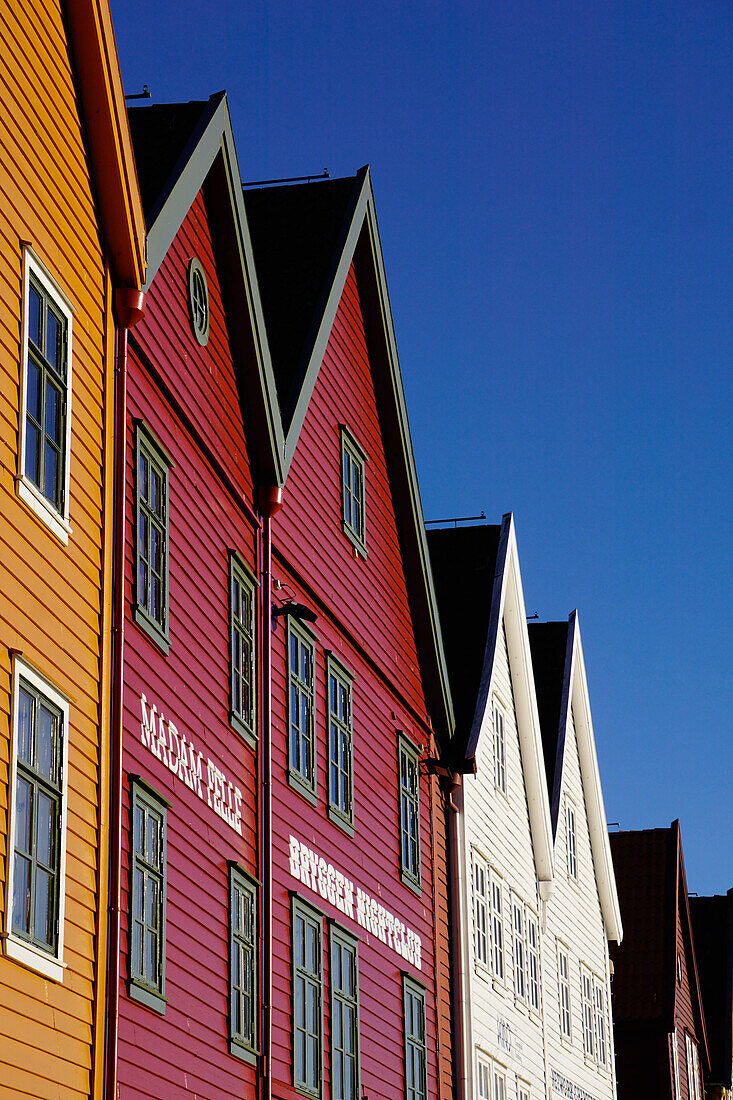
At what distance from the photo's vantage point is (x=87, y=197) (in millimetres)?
14523

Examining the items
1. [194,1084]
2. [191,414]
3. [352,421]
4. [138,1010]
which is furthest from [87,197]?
[352,421]

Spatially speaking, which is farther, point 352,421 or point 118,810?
point 352,421

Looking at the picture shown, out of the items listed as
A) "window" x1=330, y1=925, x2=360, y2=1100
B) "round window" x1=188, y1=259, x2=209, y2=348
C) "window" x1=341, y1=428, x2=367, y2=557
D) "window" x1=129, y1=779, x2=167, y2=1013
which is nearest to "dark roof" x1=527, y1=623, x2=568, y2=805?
"window" x1=341, y1=428, x2=367, y2=557

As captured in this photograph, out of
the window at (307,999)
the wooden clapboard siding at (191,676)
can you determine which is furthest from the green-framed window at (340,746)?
the wooden clapboard siding at (191,676)

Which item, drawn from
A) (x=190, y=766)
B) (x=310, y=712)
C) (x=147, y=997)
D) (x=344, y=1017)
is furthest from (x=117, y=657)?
(x=344, y=1017)

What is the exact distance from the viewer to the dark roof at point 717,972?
54.8m

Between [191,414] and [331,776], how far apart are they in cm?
590

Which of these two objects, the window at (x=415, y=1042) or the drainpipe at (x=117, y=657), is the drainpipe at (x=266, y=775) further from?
the window at (x=415, y=1042)

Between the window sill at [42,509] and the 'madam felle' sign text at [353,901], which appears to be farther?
the 'madam felle' sign text at [353,901]

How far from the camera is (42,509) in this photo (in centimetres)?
1275

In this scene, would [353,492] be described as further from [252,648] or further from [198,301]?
[198,301]

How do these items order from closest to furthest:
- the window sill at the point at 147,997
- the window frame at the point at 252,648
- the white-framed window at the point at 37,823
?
the white-framed window at the point at 37,823 → the window sill at the point at 147,997 → the window frame at the point at 252,648

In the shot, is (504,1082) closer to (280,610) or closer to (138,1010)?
(280,610)

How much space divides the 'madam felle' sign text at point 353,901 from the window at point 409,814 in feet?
2.96
